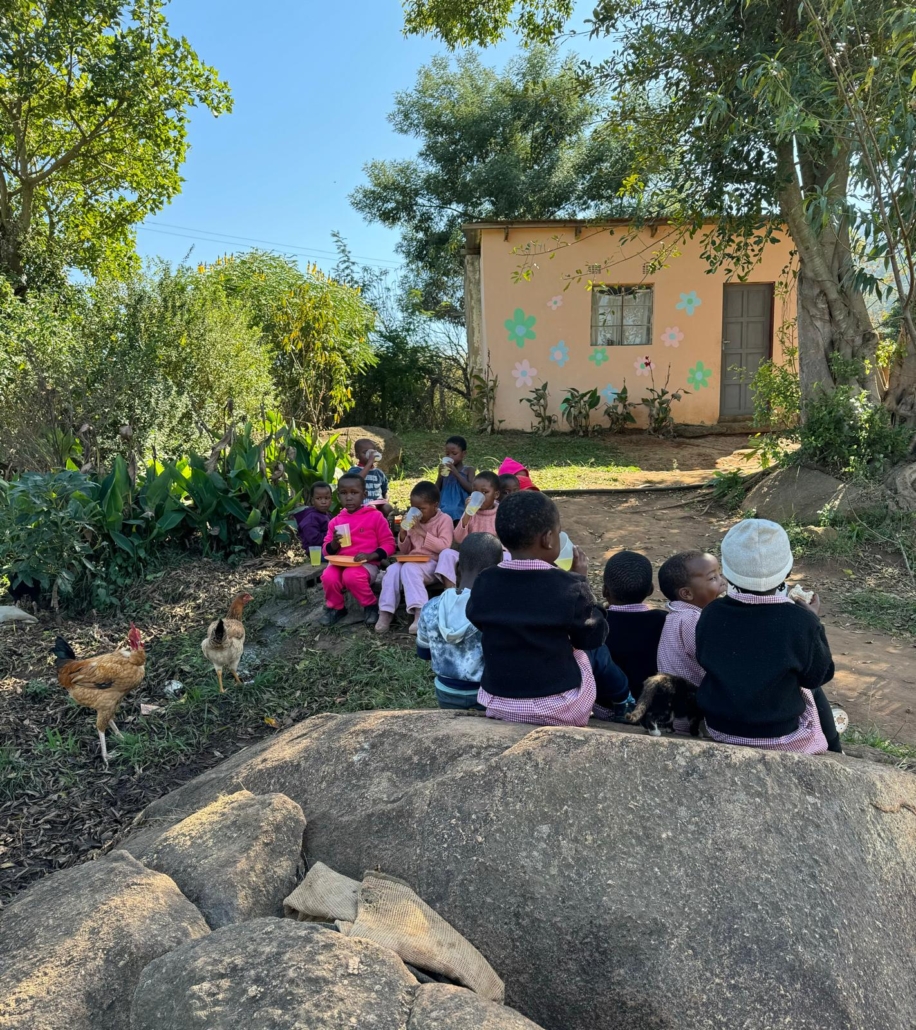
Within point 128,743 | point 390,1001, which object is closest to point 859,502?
point 128,743

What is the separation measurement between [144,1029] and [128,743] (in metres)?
2.62

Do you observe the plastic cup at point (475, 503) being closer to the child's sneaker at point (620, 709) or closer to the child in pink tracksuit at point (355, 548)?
the child in pink tracksuit at point (355, 548)

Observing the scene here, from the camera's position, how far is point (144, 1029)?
5.15 feet

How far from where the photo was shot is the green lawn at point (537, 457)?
9.55m

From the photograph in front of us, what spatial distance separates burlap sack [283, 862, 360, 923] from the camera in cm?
198

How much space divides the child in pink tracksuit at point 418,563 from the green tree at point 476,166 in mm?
13838

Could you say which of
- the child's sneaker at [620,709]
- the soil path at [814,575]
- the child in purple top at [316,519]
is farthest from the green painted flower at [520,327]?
the child's sneaker at [620,709]

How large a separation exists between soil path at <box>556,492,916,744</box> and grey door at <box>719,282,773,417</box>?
529 cm

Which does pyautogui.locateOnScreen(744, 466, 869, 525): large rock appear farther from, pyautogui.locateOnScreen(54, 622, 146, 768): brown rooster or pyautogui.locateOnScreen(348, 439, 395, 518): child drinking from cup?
pyautogui.locateOnScreen(54, 622, 146, 768): brown rooster

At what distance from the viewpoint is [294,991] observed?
5.00ft

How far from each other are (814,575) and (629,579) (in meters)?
3.63

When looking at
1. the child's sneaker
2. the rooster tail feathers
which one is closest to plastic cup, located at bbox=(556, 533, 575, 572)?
the child's sneaker

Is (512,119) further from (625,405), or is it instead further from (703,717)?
(703,717)

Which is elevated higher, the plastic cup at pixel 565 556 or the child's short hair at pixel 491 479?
the child's short hair at pixel 491 479
